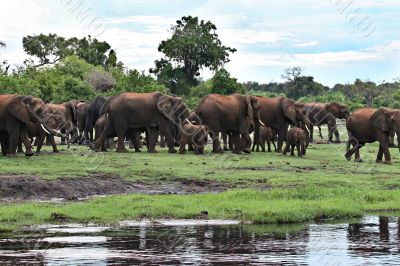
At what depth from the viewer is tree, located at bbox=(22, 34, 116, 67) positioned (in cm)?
9925

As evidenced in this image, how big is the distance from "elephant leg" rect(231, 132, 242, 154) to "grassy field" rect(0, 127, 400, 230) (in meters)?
0.62

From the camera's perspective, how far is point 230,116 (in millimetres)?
33312

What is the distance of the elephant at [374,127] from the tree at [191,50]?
159 ft

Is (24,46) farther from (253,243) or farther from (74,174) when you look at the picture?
(253,243)

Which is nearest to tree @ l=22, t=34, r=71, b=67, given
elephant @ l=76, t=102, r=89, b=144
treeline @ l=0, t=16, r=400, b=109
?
treeline @ l=0, t=16, r=400, b=109

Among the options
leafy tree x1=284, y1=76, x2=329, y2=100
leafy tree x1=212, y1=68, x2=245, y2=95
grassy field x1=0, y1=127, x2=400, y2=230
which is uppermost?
leafy tree x1=284, y1=76, x2=329, y2=100

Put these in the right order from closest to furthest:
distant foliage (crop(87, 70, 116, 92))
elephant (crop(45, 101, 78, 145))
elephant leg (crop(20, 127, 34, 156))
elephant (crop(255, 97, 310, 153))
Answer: elephant leg (crop(20, 127, 34, 156)) → elephant (crop(255, 97, 310, 153)) → elephant (crop(45, 101, 78, 145)) → distant foliage (crop(87, 70, 116, 92))

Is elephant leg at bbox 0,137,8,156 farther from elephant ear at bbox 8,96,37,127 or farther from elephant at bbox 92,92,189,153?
elephant at bbox 92,92,189,153

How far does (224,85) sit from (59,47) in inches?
1661

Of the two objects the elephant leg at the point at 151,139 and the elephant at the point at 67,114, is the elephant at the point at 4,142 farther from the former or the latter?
the elephant at the point at 67,114

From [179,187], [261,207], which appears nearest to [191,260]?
[261,207]

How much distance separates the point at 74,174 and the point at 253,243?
8874 millimetres

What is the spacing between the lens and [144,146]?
38594 millimetres

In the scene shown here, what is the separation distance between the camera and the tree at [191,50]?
80.6 meters
